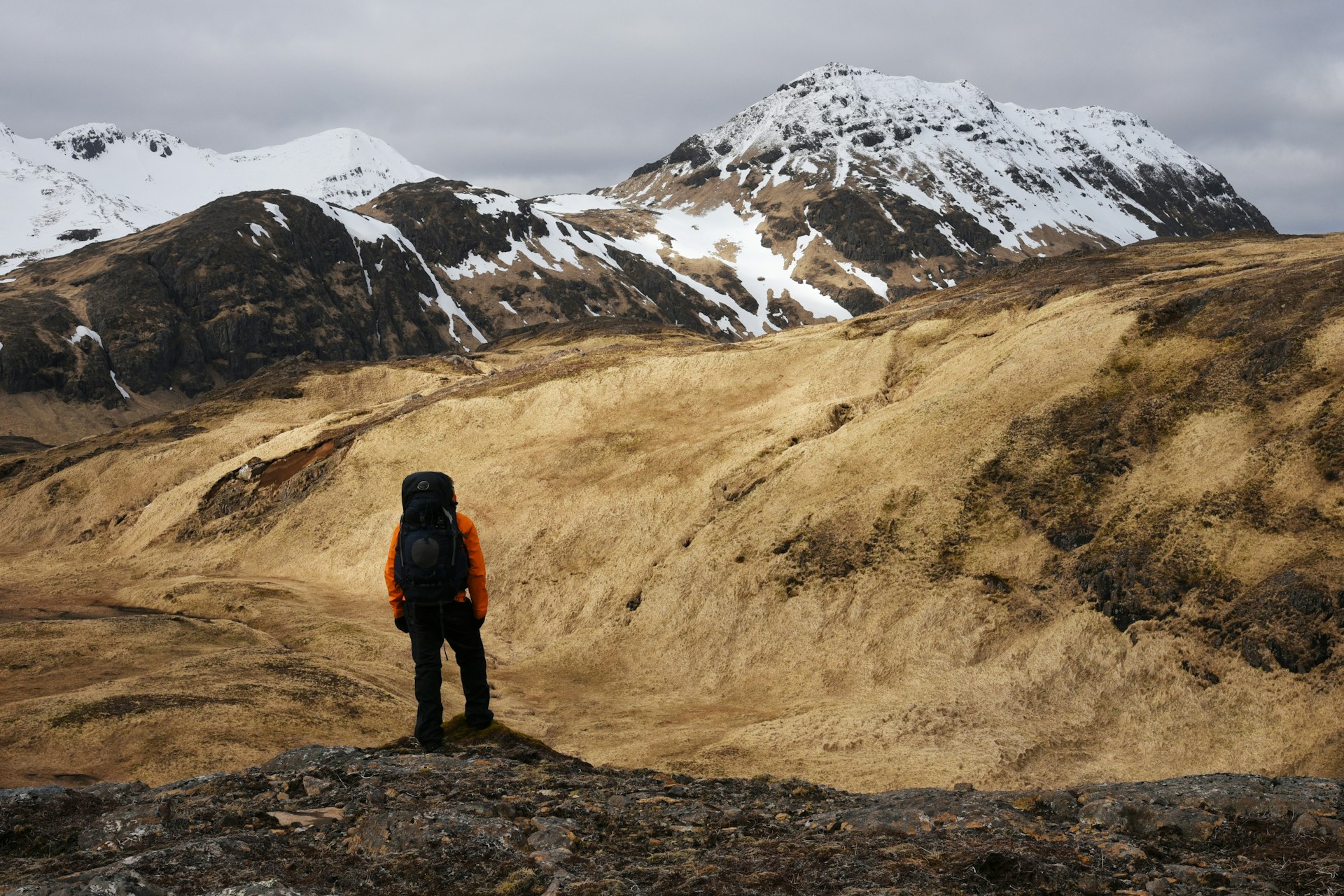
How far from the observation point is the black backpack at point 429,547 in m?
12.3

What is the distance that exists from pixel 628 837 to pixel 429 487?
18.4 feet

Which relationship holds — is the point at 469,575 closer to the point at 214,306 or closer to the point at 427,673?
the point at 427,673

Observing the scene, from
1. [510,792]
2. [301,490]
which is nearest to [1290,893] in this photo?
[510,792]

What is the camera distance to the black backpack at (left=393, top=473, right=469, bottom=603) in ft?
40.4

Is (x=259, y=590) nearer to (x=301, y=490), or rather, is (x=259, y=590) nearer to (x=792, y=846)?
(x=301, y=490)

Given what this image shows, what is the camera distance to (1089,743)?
20672mm

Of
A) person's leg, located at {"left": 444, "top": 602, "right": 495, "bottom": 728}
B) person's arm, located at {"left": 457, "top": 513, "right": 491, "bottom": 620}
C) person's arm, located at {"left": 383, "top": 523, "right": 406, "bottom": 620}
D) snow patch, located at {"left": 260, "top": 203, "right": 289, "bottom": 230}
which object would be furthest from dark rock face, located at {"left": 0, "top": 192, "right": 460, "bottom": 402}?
person's arm, located at {"left": 457, "top": 513, "right": 491, "bottom": 620}

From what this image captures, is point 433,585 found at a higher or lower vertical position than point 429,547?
lower

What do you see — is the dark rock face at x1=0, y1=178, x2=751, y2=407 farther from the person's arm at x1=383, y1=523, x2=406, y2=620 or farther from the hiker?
the hiker

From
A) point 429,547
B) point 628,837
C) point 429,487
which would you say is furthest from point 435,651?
point 628,837

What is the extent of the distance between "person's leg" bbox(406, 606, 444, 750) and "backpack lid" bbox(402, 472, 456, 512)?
1.49 m

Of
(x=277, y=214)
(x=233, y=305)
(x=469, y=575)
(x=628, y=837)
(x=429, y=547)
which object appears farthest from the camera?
(x=277, y=214)

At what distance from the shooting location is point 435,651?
12.9m

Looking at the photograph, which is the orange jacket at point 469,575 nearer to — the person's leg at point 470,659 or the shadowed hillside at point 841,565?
the person's leg at point 470,659
